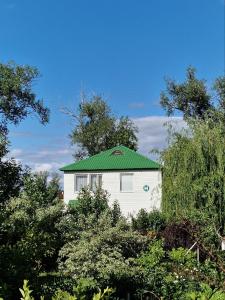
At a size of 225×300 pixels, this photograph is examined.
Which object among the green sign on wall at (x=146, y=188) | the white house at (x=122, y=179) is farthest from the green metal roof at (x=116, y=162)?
the green sign on wall at (x=146, y=188)

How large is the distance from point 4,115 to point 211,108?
20.3 m

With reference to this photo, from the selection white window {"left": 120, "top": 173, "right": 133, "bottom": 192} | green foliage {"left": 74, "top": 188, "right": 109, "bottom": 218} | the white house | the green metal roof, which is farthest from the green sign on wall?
green foliage {"left": 74, "top": 188, "right": 109, "bottom": 218}

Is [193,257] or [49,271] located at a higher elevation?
[193,257]

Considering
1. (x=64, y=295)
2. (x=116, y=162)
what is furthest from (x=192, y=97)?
(x=64, y=295)

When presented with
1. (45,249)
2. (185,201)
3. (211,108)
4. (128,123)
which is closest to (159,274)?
(45,249)

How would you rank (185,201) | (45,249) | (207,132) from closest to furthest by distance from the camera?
(45,249)
(185,201)
(207,132)

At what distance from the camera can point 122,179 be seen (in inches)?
1280

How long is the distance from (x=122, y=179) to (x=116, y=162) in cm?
134

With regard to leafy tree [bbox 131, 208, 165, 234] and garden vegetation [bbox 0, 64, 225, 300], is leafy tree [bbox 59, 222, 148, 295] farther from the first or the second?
leafy tree [bbox 131, 208, 165, 234]

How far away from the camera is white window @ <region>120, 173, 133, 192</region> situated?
32.4 meters

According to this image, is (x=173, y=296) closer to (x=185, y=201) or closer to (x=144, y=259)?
(x=144, y=259)

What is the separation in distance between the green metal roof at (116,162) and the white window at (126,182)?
53 centimetres

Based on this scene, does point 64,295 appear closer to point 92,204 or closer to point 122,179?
point 92,204

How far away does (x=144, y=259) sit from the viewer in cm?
1164
